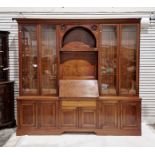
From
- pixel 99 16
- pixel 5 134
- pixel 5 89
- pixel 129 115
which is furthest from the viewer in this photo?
pixel 99 16

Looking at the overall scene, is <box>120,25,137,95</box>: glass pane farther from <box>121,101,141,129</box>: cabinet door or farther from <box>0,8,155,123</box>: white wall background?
<box>0,8,155,123</box>: white wall background

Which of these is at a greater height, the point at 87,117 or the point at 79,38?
the point at 79,38

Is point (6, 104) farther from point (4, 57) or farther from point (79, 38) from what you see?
point (79, 38)

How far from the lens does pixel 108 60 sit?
216 inches

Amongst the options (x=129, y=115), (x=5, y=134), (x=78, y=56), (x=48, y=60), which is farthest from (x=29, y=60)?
(x=129, y=115)

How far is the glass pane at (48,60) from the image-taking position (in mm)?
5461

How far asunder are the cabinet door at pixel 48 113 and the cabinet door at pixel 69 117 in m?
0.18

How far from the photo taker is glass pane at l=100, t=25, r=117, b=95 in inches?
214

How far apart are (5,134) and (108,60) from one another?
256 cm

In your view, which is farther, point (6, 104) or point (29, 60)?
point (6, 104)

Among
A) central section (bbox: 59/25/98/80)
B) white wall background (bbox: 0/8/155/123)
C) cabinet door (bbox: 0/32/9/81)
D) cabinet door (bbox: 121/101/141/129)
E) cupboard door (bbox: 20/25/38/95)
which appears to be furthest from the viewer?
white wall background (bbox: 0/8/155/123)

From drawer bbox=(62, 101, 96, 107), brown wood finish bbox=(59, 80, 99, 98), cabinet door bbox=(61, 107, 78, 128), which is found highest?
brown wood finish bbox=(59, 80, 99, 98)

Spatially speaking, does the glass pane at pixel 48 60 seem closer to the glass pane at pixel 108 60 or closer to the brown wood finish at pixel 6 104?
the brown wood finish at pixel 6 104

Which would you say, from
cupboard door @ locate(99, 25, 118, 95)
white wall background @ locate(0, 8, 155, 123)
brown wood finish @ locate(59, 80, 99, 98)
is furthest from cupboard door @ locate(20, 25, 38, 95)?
cupboard door @ locate(99, 25, 118, 95)
